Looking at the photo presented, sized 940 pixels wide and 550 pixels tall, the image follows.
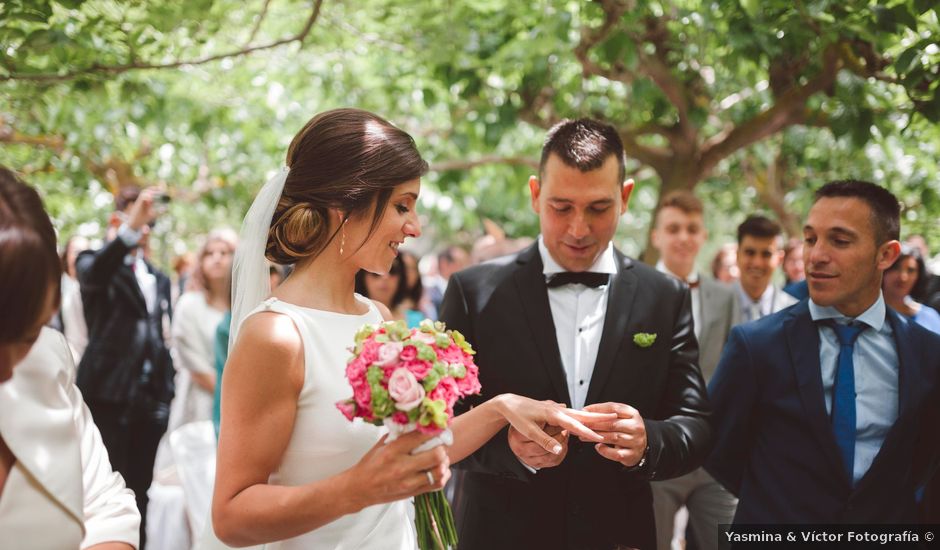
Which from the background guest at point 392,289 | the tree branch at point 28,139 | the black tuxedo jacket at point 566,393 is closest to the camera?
the black tuxedo jacket at point 566,393

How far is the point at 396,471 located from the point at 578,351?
1203mm

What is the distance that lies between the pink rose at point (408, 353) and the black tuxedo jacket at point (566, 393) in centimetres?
89

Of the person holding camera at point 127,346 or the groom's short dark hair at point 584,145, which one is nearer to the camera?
the groom's short dark hair at point 584,145

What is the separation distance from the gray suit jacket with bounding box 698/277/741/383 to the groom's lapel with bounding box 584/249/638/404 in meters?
2.24

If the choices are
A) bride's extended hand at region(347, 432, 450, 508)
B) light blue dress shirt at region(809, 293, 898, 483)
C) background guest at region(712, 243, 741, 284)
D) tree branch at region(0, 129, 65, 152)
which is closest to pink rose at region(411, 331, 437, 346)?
bride's extended hand at region(347, 432, 450, 508)

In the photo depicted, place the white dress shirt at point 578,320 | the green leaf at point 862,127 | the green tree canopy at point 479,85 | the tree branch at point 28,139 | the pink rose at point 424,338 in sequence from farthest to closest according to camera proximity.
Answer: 1. the tree branch at point 28,139
2. the green leaf at point 862,127
3. the green tree canopy at point 479,85
4. the white dress shirt at point 578,320
5. the pink rose at point 424,338

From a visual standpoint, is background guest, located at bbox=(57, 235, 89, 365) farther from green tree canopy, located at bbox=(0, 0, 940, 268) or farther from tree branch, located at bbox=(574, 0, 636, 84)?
tree branch, located at bbox=(574, 0, 636, 84)

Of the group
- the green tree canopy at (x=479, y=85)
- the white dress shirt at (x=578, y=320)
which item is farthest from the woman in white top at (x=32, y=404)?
the green tree canopy at (x=479, y=85)

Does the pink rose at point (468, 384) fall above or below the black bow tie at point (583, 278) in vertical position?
below

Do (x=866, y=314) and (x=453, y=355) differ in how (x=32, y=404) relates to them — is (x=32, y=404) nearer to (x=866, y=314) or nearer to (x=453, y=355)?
(x=453, y=355)

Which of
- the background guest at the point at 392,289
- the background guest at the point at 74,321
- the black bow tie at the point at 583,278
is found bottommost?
the background guest at the point at 74,321

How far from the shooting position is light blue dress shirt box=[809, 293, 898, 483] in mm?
3146

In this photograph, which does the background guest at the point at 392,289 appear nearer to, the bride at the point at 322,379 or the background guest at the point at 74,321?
the background guest at the point at 74,321

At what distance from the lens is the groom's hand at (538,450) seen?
101 inches
